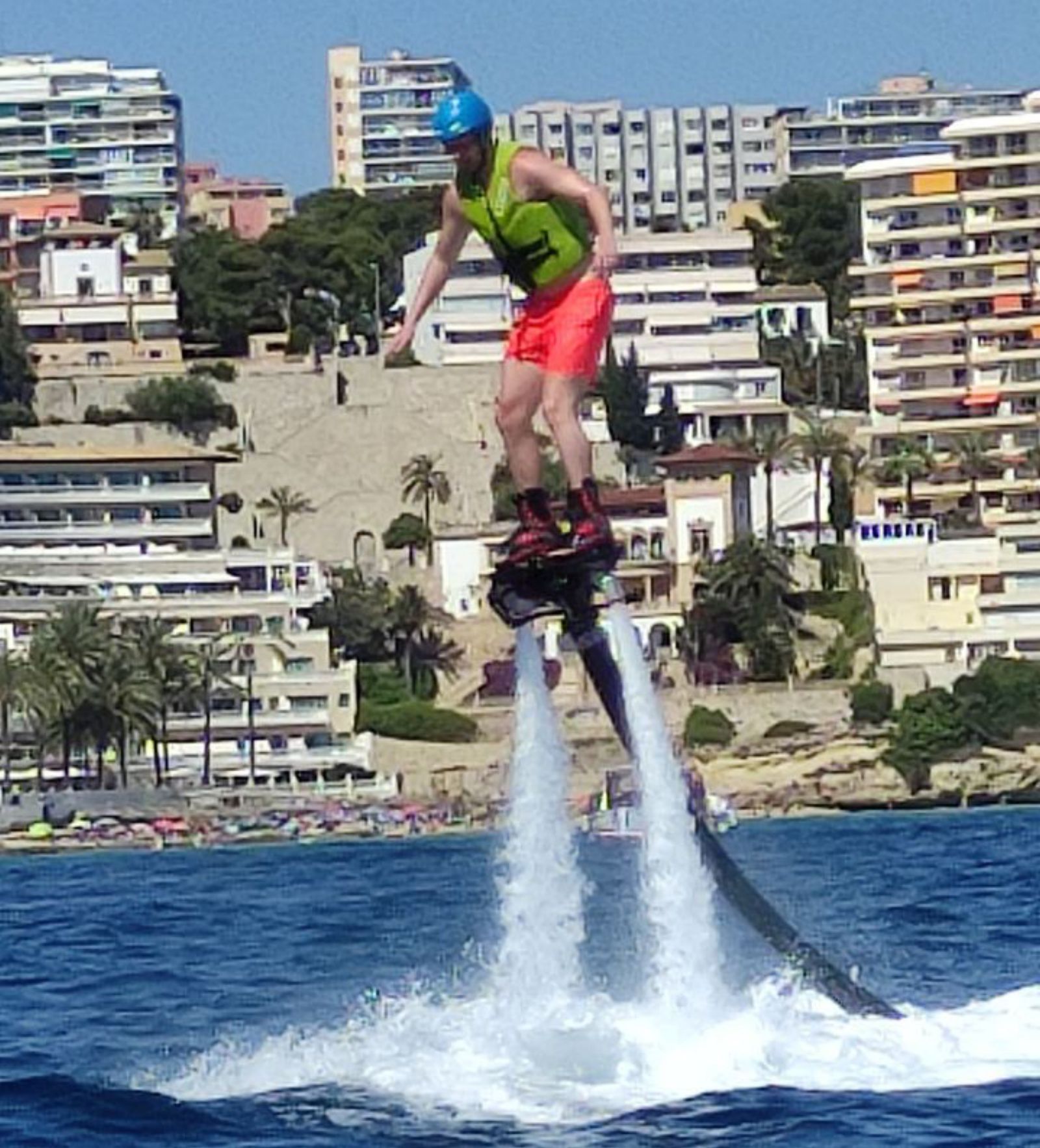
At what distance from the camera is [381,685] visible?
112m

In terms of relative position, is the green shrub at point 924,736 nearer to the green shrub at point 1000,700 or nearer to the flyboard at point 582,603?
the green shrub at point 1000,700

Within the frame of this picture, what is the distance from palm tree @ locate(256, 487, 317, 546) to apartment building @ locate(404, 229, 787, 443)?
8.51m

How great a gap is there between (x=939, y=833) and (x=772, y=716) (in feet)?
92.3

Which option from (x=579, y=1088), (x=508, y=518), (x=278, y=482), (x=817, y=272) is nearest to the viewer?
(x=579, y=1088)

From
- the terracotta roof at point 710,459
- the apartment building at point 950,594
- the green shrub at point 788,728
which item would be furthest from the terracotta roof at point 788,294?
the green shrub at point 788,728

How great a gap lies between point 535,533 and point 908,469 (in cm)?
10569

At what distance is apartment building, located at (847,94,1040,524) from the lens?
134 m

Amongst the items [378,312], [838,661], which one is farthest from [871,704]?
[378,312]

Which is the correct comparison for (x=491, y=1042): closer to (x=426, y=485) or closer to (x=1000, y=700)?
(x=1000, y=700)

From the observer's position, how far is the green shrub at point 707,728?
104750 mm

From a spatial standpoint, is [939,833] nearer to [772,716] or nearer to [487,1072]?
[772,716]

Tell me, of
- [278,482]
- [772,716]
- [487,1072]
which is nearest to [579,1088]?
[487,1072]

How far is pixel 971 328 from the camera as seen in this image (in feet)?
443

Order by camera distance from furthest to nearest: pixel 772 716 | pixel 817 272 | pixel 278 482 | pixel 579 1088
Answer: pixel 817 272, pixel 278 482, pixel 772 716, pixel 579 1088
